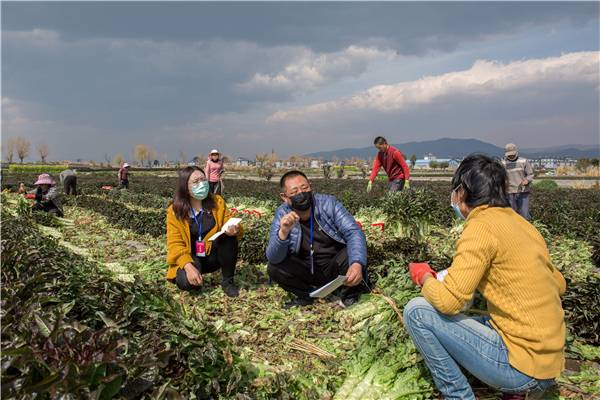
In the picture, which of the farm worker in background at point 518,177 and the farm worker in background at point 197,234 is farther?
the farm worker in background at point 518,177

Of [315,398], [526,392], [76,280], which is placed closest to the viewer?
[526,392]

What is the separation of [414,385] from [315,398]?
638 millimetres

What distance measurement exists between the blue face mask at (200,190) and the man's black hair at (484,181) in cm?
295

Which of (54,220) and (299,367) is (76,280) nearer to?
(299,367)

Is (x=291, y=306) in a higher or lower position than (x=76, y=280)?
lower

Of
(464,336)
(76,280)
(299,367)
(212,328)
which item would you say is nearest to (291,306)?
(299,367)

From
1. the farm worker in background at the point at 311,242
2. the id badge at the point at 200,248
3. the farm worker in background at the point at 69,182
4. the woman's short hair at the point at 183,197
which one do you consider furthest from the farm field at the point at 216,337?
the farm worker in background at the point at 69,182

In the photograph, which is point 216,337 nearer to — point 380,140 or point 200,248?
point 200,248

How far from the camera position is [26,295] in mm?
2947

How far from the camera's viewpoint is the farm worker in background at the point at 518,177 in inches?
332

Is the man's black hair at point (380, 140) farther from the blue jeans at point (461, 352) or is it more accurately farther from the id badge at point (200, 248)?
the blue jeans at point (461, 352)

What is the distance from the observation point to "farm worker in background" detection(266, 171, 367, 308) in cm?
391

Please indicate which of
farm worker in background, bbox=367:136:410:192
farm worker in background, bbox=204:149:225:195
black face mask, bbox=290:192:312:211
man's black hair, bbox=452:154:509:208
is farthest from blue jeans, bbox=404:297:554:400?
farm worker in background, bbox=204:149:225:195

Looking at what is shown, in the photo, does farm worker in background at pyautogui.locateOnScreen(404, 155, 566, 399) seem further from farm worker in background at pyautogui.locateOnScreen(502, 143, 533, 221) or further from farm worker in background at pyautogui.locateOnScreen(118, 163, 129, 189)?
farm worker in background at pyautogui.locateOnScreen(118, 163, 129, 189)
